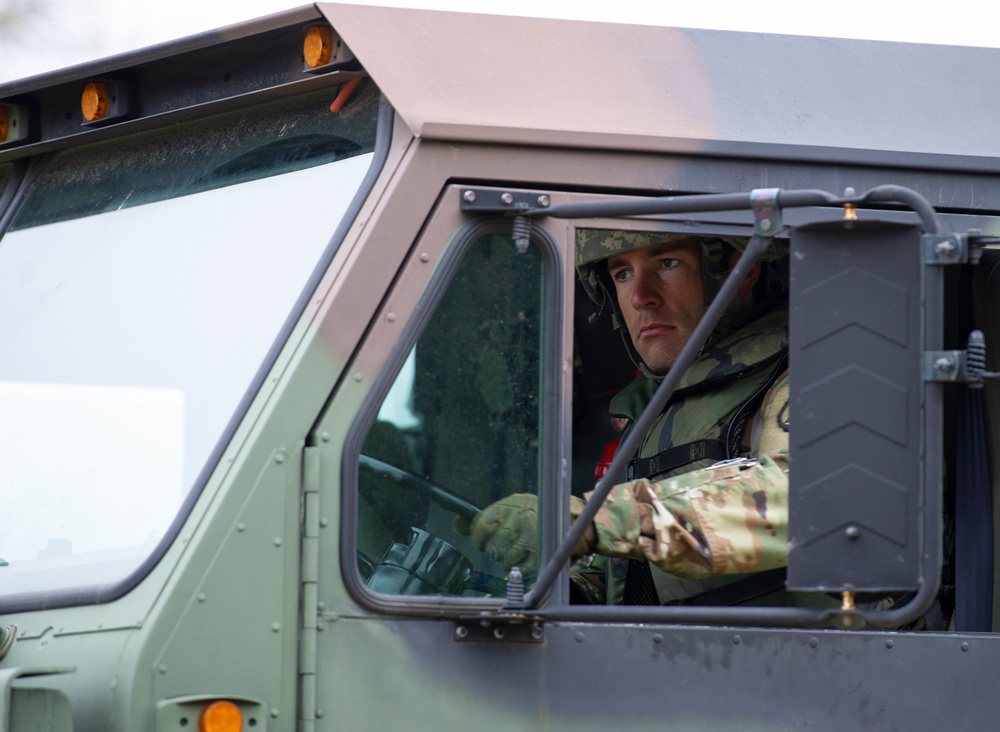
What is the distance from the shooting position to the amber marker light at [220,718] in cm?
226

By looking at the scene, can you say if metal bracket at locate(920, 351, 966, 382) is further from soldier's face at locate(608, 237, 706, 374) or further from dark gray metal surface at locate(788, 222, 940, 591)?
soldier's face at locate(608, 237, 706, 374)

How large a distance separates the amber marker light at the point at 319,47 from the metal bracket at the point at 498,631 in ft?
3.35

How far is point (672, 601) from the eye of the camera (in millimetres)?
3027

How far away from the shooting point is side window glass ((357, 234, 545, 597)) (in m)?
2.50

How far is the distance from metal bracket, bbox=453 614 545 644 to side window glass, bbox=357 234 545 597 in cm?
10

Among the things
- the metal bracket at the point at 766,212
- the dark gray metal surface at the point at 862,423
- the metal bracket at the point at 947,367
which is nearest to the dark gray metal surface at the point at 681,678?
the dark gray metal surface at the point at 862,423

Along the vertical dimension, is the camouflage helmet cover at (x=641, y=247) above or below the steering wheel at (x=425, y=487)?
above

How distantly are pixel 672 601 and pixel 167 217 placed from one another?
126cm

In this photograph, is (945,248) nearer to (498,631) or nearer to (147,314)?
(498,631)

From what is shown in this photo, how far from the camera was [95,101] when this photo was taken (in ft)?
10.2

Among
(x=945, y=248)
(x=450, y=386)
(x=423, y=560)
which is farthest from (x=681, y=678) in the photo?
(x=945, y=248)

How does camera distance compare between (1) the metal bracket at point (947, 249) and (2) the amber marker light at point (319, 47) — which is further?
(2) the amber marker light at point (319, 47)

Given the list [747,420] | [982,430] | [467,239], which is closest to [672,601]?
[747,420]

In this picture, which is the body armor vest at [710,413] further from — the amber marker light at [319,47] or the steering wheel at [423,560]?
the amber marker light at [319,47]
